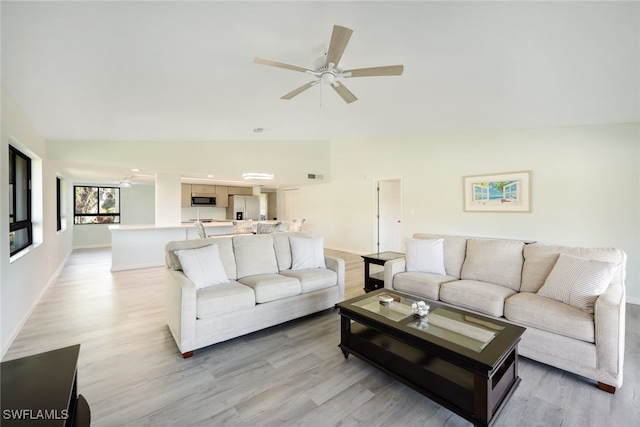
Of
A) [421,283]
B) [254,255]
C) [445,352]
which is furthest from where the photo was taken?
[254,255]

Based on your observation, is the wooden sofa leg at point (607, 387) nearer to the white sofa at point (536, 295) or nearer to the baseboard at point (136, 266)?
the white sofa at point (536, 295)

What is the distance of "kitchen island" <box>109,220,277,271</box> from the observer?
546 centimetres

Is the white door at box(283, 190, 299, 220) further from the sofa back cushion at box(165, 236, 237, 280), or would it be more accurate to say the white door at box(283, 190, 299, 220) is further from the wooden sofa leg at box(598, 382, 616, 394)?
the wooden sofa leg at box(598, 382, 616, 394)

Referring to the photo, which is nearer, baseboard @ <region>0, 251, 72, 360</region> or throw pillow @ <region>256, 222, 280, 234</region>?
baseboard @ <region>0, 251, 72, 360</region>

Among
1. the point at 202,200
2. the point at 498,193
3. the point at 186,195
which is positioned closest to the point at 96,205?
the point at 186,195

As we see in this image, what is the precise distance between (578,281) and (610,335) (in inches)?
18.5

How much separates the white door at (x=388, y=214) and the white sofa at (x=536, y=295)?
3.31m

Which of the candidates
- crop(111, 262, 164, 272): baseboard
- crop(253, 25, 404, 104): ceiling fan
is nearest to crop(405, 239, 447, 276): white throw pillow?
crop(253, 25, 404, 104): ceiling fan

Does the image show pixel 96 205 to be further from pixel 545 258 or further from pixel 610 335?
pixel 610 335

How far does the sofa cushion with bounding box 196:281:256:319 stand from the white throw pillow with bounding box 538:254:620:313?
107 inches

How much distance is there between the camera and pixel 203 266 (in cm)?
279

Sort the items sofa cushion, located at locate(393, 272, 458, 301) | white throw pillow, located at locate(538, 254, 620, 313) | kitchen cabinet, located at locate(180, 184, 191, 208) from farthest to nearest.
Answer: kitchen cabinet, located at locate(180, 184, 191, 208) → sofa cushion, located at locate(393, 272, 458, 301) → white throw pillow, located at locate(538, 254, 620, 313)

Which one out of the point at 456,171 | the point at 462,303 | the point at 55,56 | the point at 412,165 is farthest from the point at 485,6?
the point at 412,165

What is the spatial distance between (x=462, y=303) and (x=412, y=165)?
12.7 ft
